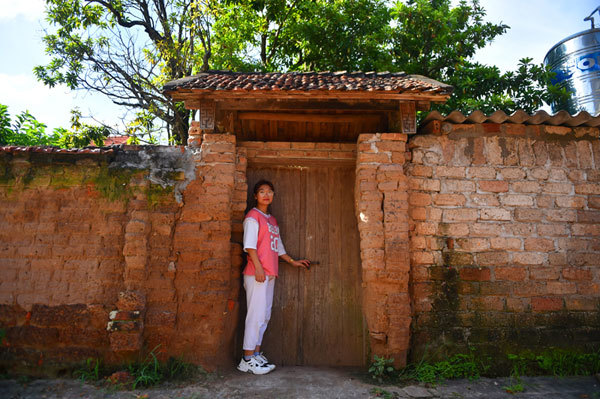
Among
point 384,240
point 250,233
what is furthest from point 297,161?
point 384,240

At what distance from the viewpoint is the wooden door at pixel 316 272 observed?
13.9ft

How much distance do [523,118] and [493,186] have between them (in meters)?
0.81

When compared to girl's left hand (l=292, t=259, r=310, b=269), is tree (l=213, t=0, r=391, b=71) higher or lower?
higher

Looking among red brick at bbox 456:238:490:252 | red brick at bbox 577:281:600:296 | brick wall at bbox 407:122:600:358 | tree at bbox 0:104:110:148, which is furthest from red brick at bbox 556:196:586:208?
tree at bbox 0:104:110:148

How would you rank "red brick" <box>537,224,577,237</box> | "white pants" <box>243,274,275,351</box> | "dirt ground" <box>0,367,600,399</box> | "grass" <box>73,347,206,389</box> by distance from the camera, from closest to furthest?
"dirt ground" <box>0,367,600,399</box>, "grass" <box>73,347,206,389</box>, "white pants" <box>243,274,275,351</box>, "red brick" <box>537,224,577,237</box>

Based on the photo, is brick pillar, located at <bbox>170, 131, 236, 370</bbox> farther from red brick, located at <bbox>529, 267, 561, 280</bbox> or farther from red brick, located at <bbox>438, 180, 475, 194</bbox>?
red brick, located at <bbox>529, 267, 561, 280</bbox>

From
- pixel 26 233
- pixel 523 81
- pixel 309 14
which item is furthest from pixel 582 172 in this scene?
pixel 309 14

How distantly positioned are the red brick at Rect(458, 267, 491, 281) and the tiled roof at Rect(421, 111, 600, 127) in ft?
5.34

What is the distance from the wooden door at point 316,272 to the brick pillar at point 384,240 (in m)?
0.45

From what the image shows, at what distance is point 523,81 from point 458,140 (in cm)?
466

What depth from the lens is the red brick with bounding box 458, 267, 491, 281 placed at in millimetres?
3877

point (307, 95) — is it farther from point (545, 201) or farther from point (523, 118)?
point (545, 201)

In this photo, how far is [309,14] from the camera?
8578 mm

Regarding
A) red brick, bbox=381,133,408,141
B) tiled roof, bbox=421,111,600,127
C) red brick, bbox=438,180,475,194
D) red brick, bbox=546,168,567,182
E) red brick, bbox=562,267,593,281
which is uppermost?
tiled roof, bbox=421,111,600,127
